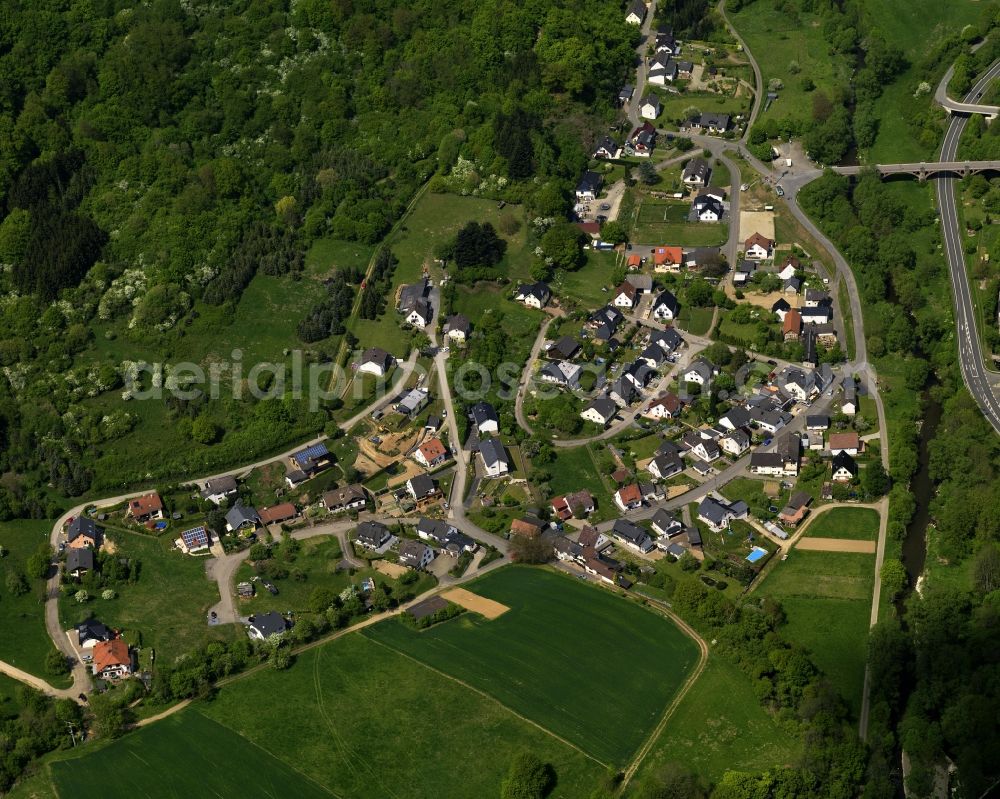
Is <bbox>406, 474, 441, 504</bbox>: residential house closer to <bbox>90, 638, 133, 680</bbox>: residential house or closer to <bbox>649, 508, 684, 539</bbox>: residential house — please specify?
<bbox>649, 508, 684, 539</bbox>: residential house

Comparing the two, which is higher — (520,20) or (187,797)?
(520,20)

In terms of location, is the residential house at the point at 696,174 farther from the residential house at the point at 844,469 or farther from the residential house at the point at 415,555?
the residential house at the point at 415,555

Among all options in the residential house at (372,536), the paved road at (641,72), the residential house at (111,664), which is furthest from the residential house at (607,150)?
the residential house at (111,664)

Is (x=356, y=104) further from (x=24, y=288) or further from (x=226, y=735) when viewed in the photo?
(x=226, y=735)

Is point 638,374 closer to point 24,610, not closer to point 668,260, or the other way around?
point 668,260

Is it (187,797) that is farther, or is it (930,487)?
(930,487)

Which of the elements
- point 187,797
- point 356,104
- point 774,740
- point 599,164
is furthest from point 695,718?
point 356,104

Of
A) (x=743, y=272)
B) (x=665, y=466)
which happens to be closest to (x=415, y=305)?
(x=665, y=466)
